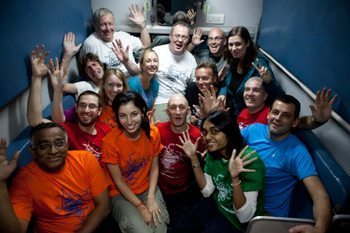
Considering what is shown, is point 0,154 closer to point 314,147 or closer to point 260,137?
point 260,137

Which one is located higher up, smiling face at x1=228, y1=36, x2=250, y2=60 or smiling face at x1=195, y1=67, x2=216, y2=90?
smiling face at x1=228, y1=36, x2=250, y2=60

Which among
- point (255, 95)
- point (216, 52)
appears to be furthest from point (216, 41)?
point (255, 95)

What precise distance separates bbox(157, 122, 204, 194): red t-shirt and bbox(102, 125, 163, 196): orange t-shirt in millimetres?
81

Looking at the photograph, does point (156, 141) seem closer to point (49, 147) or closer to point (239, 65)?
point (49, 147)

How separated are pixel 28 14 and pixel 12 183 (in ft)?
3.86

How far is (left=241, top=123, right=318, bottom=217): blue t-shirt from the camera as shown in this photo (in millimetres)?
1420

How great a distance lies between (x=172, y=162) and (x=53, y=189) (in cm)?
79

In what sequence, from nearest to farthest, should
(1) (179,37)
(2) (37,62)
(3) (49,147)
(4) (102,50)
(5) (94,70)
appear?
(3) (49,147) → (2) (37,62) → (5) (94,70) → (1) (179,37) → (4) (102,50)

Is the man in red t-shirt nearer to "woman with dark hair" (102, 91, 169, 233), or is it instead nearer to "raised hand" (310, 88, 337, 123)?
"woman with dark hair" (102, 91, 169, 233)

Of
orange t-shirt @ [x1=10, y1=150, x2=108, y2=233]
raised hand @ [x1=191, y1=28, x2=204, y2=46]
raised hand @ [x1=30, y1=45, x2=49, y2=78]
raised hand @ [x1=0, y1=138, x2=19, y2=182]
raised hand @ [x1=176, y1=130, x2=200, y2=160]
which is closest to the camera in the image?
raised hand @ [x1=0, y1=138, x2=19, y2=182]

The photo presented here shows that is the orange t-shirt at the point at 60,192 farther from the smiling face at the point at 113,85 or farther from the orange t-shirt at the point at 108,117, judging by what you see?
the smiling face at the point at 113,85

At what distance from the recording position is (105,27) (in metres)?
2.74

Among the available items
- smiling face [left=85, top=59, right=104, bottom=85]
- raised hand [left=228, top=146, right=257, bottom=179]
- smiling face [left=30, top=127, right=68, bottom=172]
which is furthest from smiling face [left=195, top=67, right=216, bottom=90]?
smiling face [left=30, top=127, right=68, bottom=172]

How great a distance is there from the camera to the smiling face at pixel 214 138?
1.39 metres
